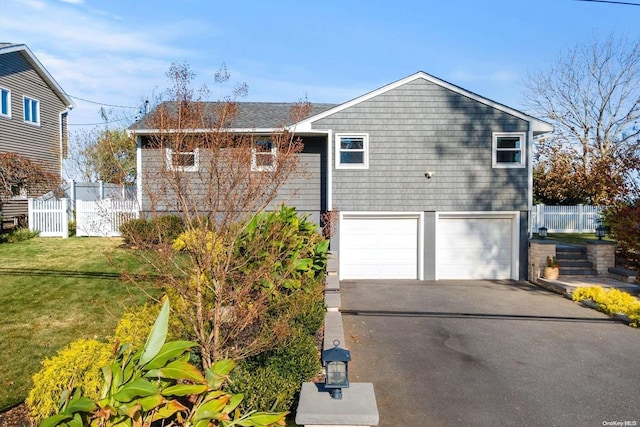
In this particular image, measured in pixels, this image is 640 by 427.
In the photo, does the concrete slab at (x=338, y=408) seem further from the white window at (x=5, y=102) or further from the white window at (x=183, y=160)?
the white window at (x=5, y=102)

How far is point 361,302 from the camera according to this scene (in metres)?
10.3

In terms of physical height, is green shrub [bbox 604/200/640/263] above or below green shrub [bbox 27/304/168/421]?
above

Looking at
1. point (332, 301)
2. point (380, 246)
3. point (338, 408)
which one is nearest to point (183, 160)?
point (338, 408)

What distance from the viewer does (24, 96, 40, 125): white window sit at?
65.0 ft

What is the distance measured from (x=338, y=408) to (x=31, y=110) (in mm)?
22612

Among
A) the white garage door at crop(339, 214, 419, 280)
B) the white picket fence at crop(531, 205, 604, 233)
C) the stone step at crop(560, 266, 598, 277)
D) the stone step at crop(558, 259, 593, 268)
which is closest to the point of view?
the stone step at crop(560, 266, 598, 277)

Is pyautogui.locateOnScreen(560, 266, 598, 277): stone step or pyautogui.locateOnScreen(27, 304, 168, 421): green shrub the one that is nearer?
pyautogui.locateOnScreen(27, 304, 168, 421): green shrub

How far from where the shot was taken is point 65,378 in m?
4.18

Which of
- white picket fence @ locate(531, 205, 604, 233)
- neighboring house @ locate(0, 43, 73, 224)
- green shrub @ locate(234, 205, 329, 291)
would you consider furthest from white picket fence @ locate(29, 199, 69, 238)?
white picket fence @ locate(531, 205, 604, 233)

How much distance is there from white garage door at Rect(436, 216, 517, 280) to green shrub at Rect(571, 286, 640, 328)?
122 inches

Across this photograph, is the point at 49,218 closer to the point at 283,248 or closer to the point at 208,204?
the point at 283,248

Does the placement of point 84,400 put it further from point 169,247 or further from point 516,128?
point 516,128

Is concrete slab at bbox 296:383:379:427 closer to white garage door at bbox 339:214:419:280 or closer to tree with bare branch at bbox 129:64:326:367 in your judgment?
tree with bare branch at bbox 129:64:326:367

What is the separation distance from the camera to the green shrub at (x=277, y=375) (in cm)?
433
